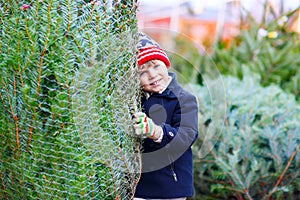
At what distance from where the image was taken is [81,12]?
1535 millimetres

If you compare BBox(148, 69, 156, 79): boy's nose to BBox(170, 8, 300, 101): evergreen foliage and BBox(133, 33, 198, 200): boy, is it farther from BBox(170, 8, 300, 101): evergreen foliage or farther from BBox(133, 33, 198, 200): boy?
BBox(170, 8, 300, 101): evergreen foliage

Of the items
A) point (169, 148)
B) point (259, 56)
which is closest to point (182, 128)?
point (169, 148)

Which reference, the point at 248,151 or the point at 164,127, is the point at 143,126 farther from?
the point at 248,151

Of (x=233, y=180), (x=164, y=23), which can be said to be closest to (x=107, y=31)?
(x=233, y=180)

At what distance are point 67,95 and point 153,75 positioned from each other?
15.6 inches

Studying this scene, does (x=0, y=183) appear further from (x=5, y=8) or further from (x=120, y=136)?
(x=5, y=8)

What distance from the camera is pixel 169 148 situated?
1790 millimetres

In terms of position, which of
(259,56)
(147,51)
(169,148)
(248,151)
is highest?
(259,56)

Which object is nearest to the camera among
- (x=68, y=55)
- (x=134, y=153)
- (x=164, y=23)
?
(x=68, y=55)

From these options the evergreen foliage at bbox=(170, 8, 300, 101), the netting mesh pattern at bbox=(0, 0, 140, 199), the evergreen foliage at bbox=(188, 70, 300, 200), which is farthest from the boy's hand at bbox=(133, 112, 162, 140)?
the evergreen foliage at bbox=(170, 8, 300, 101)

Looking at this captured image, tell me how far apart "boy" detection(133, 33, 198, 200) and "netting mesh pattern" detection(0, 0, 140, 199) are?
0.13 m

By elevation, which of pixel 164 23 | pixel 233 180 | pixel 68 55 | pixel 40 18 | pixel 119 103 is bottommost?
pixel 233 180

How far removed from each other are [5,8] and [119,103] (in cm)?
54

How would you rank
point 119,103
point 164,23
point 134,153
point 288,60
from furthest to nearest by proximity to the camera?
point 164,23 < point 288,60 < point 134,153 < point 119,103
